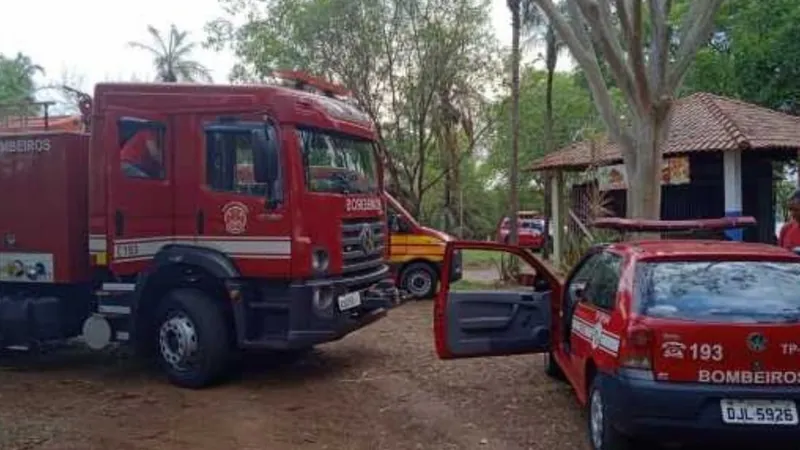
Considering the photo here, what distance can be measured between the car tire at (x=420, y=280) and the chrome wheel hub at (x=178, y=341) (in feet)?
27.1

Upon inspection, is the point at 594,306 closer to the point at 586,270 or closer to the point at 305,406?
the point at 586,270

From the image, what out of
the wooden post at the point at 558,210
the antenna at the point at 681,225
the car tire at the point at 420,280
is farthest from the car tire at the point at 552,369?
the wooden post at the point at 558,210

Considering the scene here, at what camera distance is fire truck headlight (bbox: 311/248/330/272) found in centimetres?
851

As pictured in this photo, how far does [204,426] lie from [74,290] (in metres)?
3.35

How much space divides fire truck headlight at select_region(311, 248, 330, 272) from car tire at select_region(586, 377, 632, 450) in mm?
3211

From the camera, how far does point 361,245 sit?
30.5ft

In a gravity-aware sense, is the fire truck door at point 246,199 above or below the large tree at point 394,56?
below

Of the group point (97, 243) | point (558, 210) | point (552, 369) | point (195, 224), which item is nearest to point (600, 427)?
point (552, 369)

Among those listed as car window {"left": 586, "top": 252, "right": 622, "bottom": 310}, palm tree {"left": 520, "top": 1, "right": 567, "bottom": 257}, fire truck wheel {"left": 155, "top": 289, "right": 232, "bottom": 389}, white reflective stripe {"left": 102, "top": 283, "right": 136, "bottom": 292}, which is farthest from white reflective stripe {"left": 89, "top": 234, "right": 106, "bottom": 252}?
palm tree {"left": 520, "top": 1, "right": 567, "bottom": 257}

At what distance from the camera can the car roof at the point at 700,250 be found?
5918 mm

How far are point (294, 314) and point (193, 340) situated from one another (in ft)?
3.59

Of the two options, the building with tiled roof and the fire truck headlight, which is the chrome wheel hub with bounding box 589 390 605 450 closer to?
the fire truck headlight

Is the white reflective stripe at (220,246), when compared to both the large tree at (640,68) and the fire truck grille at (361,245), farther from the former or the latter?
the large tree at (640,68)

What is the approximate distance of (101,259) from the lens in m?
9.03
